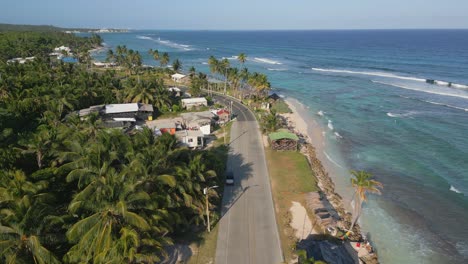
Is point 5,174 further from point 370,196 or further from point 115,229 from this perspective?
point 370,196

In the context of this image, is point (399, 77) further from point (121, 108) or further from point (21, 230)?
point (21, 230)

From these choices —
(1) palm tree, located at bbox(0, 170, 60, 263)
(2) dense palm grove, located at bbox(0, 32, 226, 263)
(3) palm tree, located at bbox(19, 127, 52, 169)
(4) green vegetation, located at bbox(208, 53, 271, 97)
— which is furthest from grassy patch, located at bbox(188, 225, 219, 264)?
(4) green vegetation, located at bbox(208, 53, 271, 97)

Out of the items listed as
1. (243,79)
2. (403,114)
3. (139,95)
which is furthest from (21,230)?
(403,114)

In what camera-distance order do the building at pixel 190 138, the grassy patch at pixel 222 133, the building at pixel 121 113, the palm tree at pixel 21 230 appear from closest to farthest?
the palm tree at pixel 21 230
the building at pixel 190 138
the grassy patch at pixel 222 133
the building at pixel 121 113

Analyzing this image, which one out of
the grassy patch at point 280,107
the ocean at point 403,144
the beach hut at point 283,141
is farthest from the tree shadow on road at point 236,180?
the grassy patch at point 280,107

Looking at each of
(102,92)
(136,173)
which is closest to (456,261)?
(136,173)

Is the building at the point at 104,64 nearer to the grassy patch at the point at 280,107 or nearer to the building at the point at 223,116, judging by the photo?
the grassy patch at the point at 280,107

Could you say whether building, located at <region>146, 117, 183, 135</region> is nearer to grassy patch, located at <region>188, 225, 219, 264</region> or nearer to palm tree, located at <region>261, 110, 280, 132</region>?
palm tree, located at <region>261, 110, 280, 132</region>
